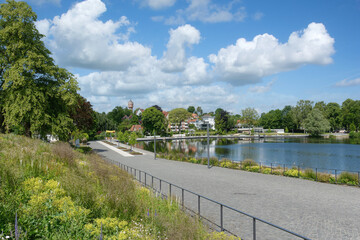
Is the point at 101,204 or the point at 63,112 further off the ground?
the point at 63,112

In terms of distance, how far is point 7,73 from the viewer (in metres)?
23.3

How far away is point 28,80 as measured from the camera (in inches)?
950

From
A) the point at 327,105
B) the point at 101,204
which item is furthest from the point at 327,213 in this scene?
the point at 327,105

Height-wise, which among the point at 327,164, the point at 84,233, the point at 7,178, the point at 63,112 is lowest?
the point at 327,164

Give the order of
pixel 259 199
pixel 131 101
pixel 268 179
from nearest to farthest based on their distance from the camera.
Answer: pixel 259 199 < pixel 268 179 < pixel 131 101

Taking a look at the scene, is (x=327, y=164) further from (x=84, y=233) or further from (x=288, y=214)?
(x=84, y=233)

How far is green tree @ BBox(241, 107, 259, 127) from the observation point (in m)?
134

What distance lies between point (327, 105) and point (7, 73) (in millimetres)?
134589

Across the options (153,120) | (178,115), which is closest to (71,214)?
(153,120)

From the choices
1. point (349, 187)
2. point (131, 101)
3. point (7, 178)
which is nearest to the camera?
point (7, 178)

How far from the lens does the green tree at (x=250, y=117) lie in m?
134

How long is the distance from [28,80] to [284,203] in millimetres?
24550

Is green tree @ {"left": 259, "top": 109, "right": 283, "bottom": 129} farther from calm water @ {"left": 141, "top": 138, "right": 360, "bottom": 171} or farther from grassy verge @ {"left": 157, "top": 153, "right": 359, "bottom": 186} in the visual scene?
grassy verge @ {"left": 157, "top": 153, "right": 359, "bottom": 186}

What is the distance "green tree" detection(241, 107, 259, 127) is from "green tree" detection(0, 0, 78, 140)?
11743 centimetres
